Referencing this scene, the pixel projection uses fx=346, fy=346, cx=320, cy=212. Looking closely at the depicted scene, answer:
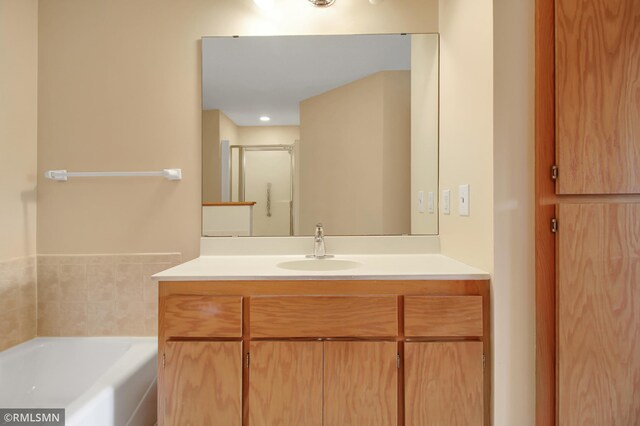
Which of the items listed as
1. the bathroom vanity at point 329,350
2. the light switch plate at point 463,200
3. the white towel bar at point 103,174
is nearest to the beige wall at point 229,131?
the white towel bar at point 103,174

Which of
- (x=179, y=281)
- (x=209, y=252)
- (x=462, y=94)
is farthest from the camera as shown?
(x=209, y=252)

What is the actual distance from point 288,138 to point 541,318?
4.64 ft

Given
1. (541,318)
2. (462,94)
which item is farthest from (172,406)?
(462,94)

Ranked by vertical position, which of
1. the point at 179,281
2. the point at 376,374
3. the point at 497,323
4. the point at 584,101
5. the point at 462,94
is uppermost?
the point at 462,94

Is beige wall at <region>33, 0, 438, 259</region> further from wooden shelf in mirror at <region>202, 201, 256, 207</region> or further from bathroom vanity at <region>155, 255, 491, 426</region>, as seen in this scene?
bathroom vanity at <region>155, 255, 491, 426</region>

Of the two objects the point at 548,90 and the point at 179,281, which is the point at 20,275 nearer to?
the point at 179,281

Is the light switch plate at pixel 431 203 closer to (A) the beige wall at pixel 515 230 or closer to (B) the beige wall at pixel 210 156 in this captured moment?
(A) the beige wall at pixel 515 230

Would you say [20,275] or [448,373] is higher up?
[20,275]

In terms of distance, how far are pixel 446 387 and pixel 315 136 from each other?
1.33m

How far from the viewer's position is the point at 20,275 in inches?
69.4

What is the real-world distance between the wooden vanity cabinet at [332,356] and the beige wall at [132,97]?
0.74 m

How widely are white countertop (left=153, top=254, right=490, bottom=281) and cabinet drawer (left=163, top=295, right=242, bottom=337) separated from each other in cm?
8

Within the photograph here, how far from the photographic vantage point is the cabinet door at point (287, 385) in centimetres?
129

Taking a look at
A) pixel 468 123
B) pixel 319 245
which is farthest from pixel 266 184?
pixel 468 123
